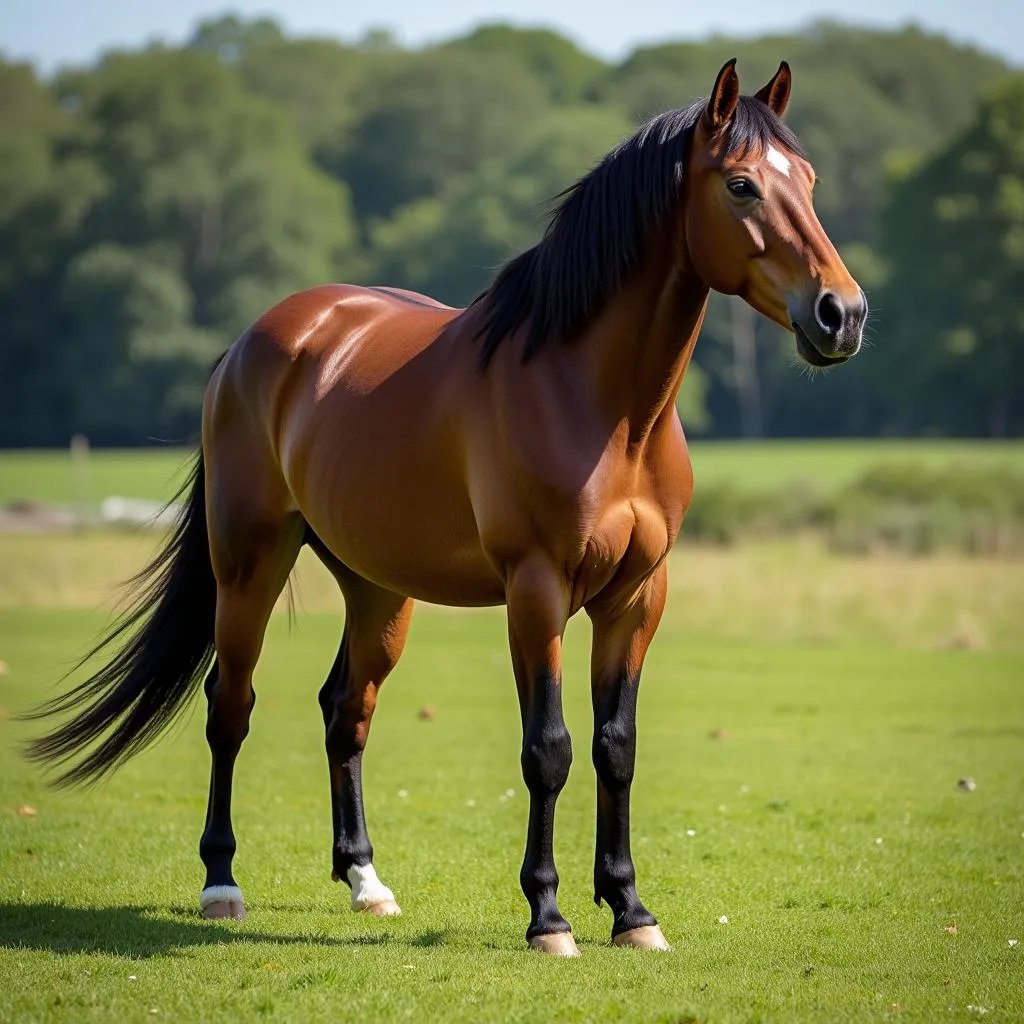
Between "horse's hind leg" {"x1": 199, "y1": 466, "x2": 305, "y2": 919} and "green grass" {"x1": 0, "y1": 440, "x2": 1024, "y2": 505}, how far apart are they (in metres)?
35.6

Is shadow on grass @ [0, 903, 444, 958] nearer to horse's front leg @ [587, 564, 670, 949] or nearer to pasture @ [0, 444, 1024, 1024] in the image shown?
pasture @ [0, 444, 1024, 1024]

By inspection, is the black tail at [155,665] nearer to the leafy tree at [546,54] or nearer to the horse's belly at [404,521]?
the horse's belly at [404,521]

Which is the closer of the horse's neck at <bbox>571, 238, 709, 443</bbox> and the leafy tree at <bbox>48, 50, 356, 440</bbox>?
the horse's neck at <bbox>571, 238, 709, 443</bbox>

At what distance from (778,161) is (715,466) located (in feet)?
147

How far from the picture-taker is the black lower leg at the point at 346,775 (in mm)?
7000

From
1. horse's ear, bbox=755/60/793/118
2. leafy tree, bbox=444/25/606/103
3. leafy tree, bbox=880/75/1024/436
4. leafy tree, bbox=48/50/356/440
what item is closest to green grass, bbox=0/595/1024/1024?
horse's ear, bbox=755/60/793/118

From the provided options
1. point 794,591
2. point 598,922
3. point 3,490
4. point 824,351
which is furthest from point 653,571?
point 3,490

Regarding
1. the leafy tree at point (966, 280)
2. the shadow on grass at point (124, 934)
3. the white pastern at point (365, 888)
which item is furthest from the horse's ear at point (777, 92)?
the leafy tree at point (966, 280)

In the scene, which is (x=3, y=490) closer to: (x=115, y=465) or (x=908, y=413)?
(x=115, y=465)

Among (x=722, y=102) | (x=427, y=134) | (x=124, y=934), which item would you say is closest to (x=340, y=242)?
(x=427, y=134)

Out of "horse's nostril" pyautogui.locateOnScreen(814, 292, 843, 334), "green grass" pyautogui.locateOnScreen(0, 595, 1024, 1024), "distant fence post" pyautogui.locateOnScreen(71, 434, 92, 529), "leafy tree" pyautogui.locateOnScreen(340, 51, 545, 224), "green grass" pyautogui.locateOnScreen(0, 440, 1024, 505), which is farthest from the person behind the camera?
"leafy tree" pyautogui.locateOnScreen(340, 51, 545, 224)

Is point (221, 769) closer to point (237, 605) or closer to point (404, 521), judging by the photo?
point (237, 605)

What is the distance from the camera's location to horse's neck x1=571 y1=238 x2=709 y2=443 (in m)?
5.76

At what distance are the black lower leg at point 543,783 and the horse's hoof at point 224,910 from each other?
1.44 m
